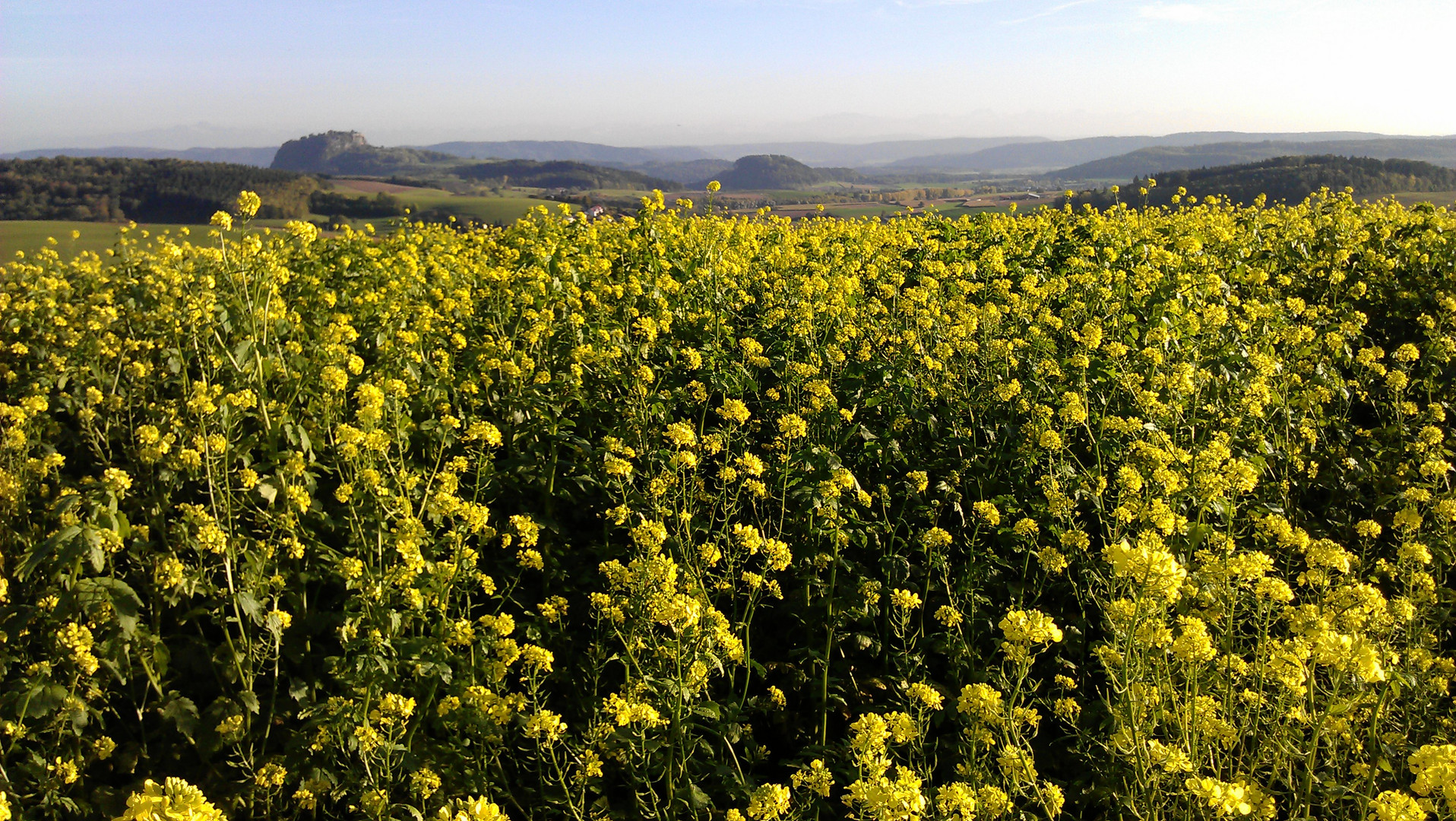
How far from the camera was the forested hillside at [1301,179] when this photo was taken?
27.5m

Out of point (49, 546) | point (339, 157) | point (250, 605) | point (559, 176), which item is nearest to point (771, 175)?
point (559, 176)

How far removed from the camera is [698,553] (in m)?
4.18

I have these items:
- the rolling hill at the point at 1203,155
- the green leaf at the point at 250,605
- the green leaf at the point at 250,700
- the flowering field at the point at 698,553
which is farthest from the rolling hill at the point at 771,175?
the green leaf at the point at 250,700

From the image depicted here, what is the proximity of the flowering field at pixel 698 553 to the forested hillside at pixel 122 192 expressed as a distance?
24.8m

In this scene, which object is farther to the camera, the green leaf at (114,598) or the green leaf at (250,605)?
the green leaf at (250,605)

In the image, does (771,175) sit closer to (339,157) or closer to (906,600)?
(339,157)

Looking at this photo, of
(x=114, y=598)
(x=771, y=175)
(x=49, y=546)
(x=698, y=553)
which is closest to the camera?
(x=49, y=546)

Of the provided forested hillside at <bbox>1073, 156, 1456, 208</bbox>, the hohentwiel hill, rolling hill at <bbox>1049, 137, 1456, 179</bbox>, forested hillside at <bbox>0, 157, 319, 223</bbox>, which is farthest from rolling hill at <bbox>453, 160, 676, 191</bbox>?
rolling hill at <bbox>1049, 137, 1456, 179</bbox>

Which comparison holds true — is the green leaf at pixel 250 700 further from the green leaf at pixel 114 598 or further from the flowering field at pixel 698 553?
the green leaf at pixel 114 598

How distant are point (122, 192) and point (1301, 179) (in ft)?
146

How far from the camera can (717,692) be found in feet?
13.7

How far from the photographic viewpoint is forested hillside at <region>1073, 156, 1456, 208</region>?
2752 centimetres

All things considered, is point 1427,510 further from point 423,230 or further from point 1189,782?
point 423,230

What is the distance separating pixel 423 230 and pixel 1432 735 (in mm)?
10389
